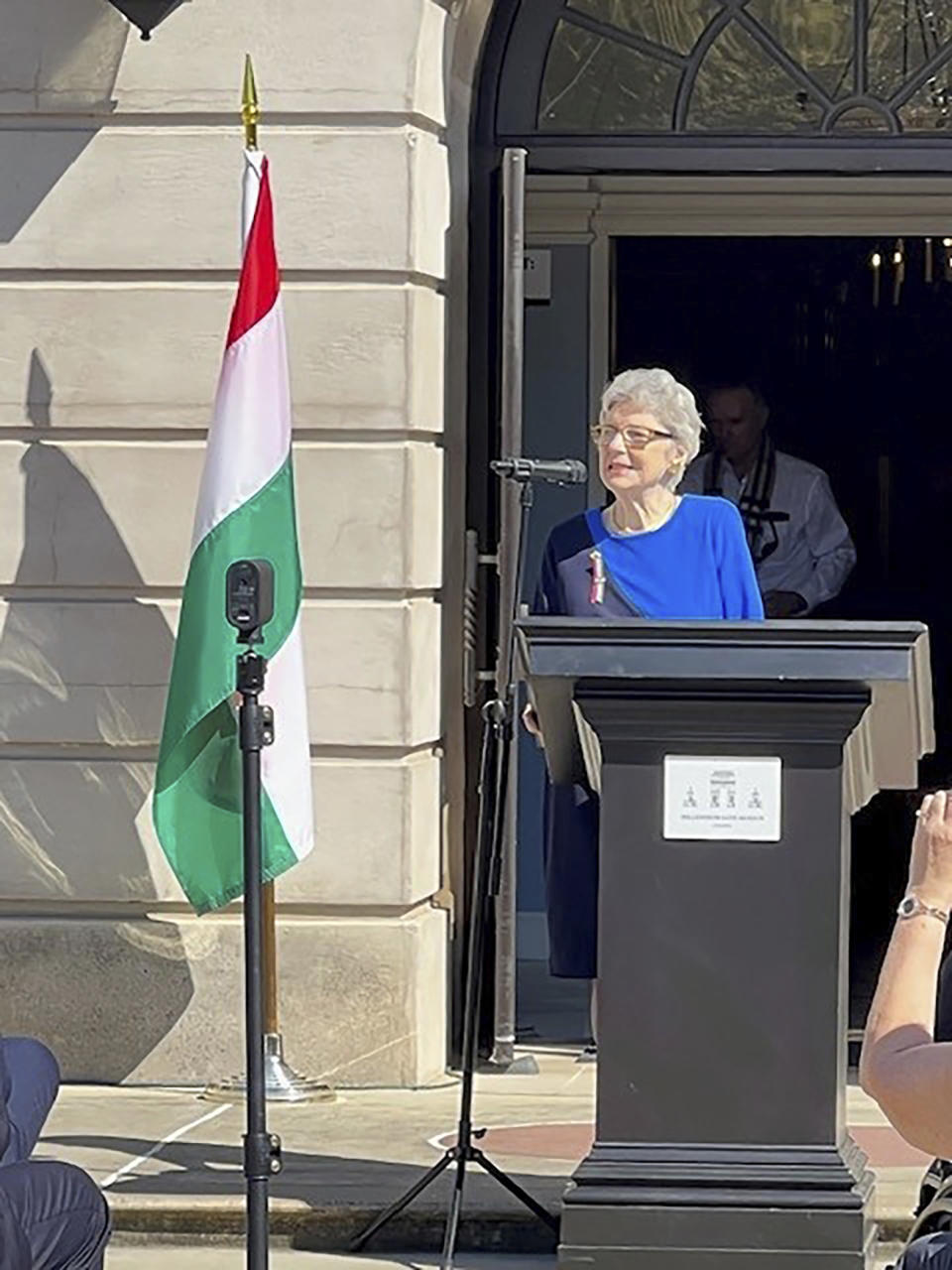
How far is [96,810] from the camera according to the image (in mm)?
8914

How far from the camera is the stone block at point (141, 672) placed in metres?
8.84

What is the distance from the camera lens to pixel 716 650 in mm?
6180

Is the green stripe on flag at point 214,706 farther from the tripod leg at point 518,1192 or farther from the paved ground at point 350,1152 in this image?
the tripod leg at point 518,1192

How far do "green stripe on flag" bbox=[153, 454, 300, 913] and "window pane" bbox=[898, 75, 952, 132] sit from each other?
2475mm

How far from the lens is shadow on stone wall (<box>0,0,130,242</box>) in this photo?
8898 mm

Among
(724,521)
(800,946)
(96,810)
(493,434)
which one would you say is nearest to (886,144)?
(493,434)

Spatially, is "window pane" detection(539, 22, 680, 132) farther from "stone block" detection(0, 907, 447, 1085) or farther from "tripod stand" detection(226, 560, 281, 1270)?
"tripod stand" detection(226, 560, 281, 1270)

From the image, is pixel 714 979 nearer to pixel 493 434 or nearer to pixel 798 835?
pixel 798 835

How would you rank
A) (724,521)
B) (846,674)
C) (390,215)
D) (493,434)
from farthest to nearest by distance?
(493,434)
(390,215)
(724,521)
(846,674)

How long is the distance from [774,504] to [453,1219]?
16.2ft

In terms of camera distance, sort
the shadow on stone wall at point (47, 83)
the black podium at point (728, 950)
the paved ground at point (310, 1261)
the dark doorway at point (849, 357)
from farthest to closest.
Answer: the dark doorway at point (849, 357)
the shadow on stone wall at point (47, 83)
the paved ground at point (310, 1261)
the black podium at point (728, 950)

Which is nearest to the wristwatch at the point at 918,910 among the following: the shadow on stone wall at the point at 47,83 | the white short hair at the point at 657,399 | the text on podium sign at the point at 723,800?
the text on podium sign at the point at 723,800

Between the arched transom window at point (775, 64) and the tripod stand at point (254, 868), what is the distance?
3.34m

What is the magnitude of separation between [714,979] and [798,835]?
0.35 meters
